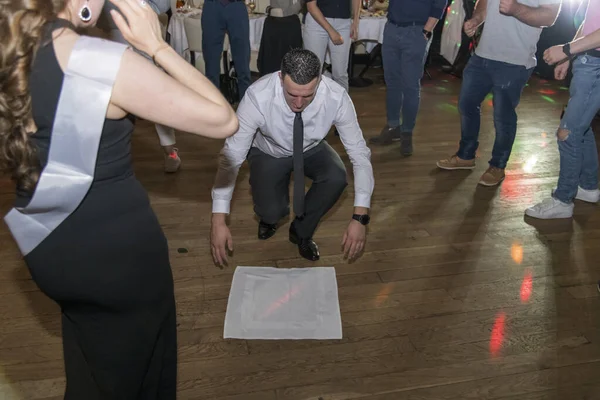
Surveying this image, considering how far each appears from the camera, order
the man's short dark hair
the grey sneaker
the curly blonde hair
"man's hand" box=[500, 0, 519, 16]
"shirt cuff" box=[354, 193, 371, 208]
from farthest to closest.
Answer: the grey sneaker → "man's hand" box=[500, 0, 519, 16] → "shirt cuff" box=[354, 193, 371, 208] → the man's short dark hair → the curly blonde hair

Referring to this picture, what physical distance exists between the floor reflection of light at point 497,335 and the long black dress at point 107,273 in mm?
1257

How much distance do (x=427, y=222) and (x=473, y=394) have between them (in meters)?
1.22

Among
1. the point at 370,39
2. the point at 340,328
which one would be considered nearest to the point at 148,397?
the point at 340,328

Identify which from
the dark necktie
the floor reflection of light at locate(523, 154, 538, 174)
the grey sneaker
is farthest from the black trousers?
the floor reflection of light at locate(523, 154, 538, 174)

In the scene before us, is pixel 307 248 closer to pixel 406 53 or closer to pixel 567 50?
pixel 567 50

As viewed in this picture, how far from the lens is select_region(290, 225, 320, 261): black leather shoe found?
263cm

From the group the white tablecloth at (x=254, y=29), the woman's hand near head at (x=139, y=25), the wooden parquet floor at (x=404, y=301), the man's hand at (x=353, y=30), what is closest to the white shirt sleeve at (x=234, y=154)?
the wooden parquet floor at (x=404, y=301)

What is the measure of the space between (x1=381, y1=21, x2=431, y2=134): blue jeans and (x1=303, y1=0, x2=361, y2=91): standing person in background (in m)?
0.29

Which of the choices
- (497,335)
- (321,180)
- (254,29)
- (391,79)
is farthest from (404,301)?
(254,29)

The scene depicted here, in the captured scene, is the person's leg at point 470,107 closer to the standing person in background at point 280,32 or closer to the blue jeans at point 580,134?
the blue jeans at point 580,134

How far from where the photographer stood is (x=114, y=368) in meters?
1.30

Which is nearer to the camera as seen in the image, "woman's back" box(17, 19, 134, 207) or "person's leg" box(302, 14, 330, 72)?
"woman's back" box(17, 19, 134, 207)

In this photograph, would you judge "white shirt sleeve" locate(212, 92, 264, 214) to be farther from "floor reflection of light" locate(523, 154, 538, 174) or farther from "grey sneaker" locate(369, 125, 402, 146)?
"floor reflection of light" locate(523, 154, 538, 174)

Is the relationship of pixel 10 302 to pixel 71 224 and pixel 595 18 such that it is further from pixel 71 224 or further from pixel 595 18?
pixel 595 18
